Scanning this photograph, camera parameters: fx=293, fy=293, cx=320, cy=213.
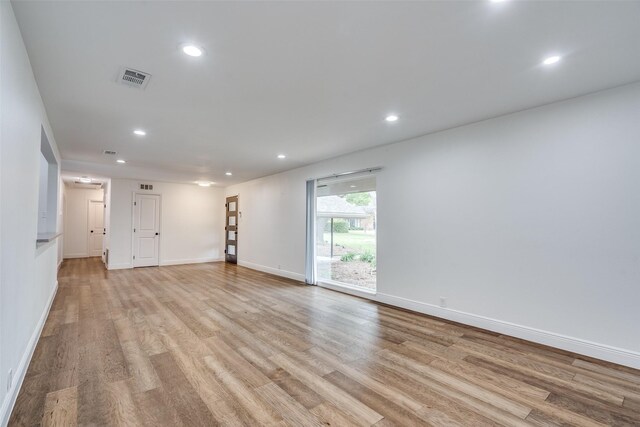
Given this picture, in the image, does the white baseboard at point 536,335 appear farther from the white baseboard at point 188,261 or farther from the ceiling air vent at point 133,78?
the white baseboard at point 188,261

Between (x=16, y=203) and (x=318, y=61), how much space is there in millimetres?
2518

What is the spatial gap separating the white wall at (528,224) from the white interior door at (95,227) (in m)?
10.7

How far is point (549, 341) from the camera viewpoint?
3.13m

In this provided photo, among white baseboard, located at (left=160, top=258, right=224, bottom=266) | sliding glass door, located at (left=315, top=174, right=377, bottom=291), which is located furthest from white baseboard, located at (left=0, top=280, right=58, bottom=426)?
white baseboard, located at (left=160, top=258, right=224, bottom=266)

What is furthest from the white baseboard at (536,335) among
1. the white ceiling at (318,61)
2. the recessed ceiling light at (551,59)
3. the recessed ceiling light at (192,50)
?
the recessed ceiling light at (192,50)

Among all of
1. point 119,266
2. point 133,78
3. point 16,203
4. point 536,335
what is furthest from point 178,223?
point 536,335

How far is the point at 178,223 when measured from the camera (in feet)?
29.3

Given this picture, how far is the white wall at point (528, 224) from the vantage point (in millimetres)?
2797

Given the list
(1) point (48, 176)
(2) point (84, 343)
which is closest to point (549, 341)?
(2) point (84, 343)

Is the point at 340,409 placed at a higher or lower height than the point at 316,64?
lower

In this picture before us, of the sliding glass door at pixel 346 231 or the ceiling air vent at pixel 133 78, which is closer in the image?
the ceiling air vent at pixel 133 78

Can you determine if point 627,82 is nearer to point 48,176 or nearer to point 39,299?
point 39,299

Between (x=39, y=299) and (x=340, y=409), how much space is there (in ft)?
12.1

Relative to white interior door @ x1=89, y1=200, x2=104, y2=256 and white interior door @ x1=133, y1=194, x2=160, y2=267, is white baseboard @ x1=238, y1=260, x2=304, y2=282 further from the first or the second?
white interior door @ x1=89, y1=200, x2=104, y2=256
